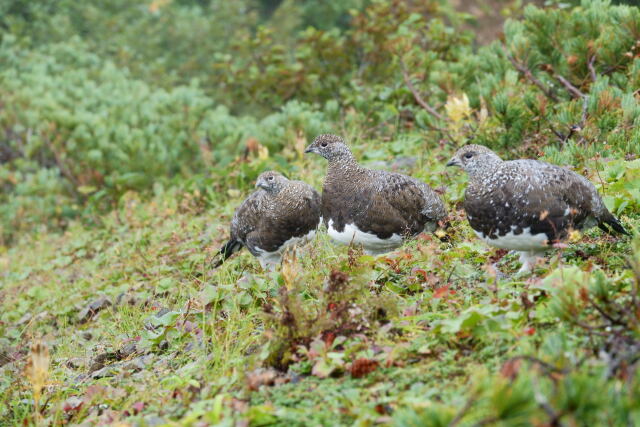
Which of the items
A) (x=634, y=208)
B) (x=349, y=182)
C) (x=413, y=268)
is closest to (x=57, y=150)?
(x=349, y=182)

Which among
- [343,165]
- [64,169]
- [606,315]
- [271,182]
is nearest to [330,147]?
[343,165]

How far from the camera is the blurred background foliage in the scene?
231 inches

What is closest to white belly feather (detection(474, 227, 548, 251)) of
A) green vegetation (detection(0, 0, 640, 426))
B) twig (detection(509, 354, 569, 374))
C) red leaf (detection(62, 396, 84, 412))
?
green vegetation (detection(0, 0, 640, 426))

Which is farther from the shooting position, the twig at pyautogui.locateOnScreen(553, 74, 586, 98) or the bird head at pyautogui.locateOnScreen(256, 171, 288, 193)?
the twig at pyautogui.locateOnScreen(553, 74, 586, 98)

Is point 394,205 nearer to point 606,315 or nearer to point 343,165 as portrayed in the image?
point 343,165

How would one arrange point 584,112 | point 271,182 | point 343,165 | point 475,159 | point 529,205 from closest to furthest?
point 529,205, point 475,159, point 343,165, point 271,182, point 584,112

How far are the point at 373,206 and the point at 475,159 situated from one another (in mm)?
747

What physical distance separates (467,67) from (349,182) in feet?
11.6

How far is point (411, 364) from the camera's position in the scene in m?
3.00

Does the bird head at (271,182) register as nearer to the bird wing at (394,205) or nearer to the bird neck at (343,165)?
the bird neck at (343,165)

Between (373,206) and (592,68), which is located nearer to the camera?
(373,206)

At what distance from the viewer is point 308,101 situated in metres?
9.84

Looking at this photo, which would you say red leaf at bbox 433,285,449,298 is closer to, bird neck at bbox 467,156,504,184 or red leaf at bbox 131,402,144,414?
bird neck at bbox 467,156,504,184

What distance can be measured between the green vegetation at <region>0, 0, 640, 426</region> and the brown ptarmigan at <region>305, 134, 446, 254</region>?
0.72 feet
